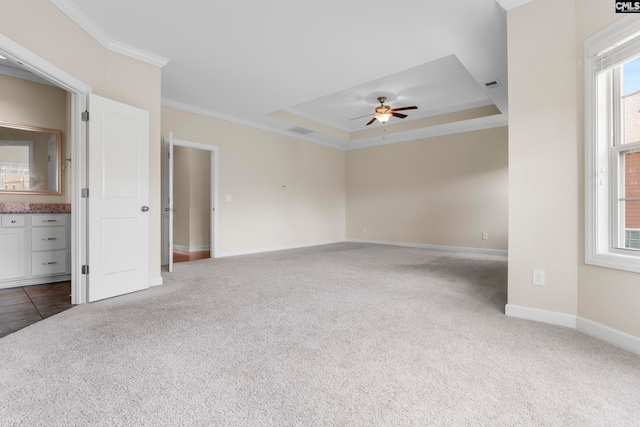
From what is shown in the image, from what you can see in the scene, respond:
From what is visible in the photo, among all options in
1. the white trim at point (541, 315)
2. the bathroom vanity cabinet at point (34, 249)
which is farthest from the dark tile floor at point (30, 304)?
the white trim at point (541, 315)

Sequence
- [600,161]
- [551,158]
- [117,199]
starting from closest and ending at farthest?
[600,161], [551,158], [117,199]

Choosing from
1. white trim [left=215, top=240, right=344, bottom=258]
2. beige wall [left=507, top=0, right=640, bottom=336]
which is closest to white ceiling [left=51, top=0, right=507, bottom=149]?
beige wall [left=507, top=0, right=640, bottom=336]

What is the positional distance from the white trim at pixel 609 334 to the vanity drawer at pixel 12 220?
5731 mm

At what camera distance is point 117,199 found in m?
3.17

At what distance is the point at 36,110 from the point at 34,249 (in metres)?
1.86

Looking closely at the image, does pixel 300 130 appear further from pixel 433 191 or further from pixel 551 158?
pixel 551 158

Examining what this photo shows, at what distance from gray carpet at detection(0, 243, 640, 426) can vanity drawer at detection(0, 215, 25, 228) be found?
1765mm

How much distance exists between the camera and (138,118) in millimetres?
3328

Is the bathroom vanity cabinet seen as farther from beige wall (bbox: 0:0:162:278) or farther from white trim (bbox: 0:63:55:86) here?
white trim (bbox: 0:63:55:86)

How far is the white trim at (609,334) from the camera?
6.24 feet

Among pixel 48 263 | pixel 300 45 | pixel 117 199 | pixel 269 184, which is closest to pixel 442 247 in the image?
pixel 269 184

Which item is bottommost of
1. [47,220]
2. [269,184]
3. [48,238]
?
[48,238]

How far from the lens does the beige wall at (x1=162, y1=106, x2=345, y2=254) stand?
580 centimetres

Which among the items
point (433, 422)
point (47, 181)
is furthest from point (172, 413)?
point (47, 181)
